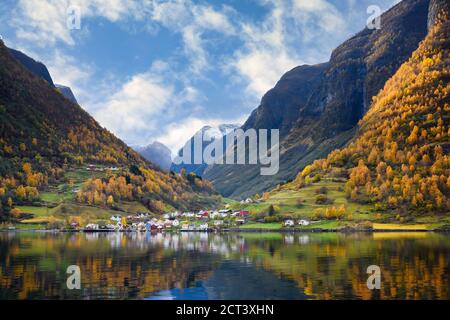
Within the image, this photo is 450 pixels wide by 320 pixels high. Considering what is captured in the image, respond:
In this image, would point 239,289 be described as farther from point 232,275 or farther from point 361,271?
point 361,271

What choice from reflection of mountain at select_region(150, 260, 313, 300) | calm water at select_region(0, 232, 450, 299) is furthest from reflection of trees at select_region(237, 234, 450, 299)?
reflection of mountain at select_region(150, 260, 313, 300)

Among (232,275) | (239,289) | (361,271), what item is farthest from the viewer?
(232,275)

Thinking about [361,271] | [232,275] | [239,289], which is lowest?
[239,289]

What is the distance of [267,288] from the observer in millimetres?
62844

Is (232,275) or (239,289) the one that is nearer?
(239,289)

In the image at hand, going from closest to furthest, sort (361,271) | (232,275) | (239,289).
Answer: (239,289)
(361,271)
(232,275)

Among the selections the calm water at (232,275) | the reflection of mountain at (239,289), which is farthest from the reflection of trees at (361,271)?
the reflection of mountain at (239,289)

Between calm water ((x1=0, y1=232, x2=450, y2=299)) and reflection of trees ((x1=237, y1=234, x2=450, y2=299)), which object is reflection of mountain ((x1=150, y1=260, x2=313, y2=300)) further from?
reflection of trees ((x1=237, y1=234, x2=450, y2=299))

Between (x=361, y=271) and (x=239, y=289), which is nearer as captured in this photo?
(x=239, y=289)

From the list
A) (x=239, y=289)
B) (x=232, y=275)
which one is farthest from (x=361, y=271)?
(x=239, y=289)

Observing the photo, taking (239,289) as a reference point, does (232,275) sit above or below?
above
